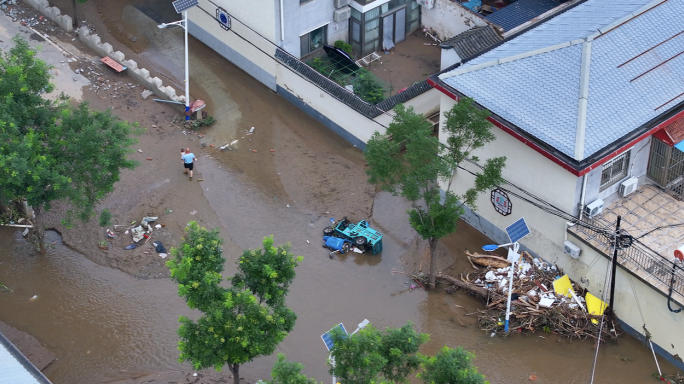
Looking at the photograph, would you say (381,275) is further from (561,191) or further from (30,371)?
(30,371)

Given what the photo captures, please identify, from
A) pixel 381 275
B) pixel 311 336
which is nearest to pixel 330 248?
pixel 381 275

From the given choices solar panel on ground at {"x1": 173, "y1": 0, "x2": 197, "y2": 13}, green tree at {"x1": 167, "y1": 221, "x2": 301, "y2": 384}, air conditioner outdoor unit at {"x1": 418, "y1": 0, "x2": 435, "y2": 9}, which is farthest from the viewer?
air conditioner outdoor unit at {"x1": 418, "y1": 0, "x2": 435, "y2": 9}

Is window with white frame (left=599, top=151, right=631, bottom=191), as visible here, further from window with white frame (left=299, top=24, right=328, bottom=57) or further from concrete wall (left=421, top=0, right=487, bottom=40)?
window with white frame (left=299, top=24, right=328, bottom=57)

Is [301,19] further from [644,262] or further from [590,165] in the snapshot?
[644,262]

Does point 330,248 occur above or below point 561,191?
below

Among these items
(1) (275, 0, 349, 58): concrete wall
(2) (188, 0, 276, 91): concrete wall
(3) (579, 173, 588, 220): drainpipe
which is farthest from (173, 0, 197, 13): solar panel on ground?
(3) (579, 173, 588, 220): drainpipe

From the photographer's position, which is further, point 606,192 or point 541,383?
point 606,192

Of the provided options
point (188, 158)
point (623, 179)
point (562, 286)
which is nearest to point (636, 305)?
point (562, 286)
